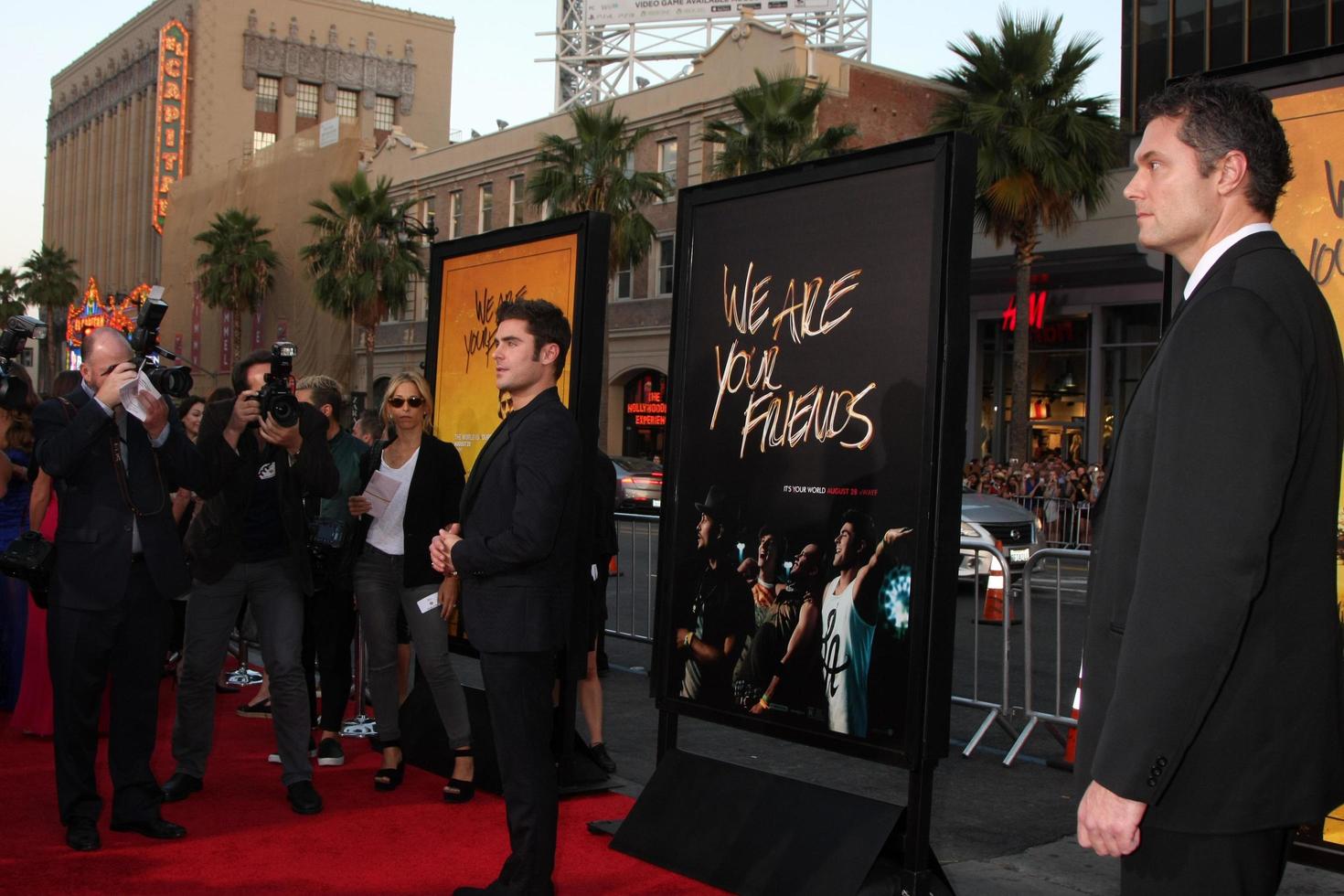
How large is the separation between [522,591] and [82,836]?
7.45ft

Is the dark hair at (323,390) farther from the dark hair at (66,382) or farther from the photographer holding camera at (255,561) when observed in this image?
the dark hair at (66,382)

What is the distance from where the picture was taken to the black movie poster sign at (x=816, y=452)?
4.49 metres

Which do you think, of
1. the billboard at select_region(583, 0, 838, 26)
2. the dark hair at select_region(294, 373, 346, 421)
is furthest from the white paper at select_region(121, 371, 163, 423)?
the billboard at select_region(583, 0, 838, 26)

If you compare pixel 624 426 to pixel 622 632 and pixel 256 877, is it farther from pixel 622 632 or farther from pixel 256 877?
pixel 256 877

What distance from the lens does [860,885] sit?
4395mm

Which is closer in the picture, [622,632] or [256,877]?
[256,877]

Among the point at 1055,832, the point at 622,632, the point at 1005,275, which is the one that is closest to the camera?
the point at 1055,832

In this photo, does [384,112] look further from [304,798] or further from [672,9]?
[304,798]

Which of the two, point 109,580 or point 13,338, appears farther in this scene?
point 13,338

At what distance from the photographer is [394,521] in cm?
654

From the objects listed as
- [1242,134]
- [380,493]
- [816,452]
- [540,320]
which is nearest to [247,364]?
[380,493]

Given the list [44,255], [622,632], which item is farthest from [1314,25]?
[44,255]

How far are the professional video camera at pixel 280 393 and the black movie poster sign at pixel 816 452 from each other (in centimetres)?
174

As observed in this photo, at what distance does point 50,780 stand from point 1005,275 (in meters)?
28.7
